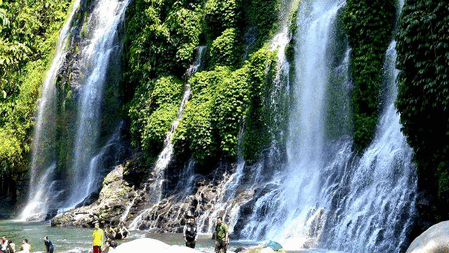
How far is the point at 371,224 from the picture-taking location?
1759 centimetres

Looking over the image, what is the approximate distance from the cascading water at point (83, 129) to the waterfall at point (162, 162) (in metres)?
5.49

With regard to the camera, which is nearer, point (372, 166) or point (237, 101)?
point (372, 166)

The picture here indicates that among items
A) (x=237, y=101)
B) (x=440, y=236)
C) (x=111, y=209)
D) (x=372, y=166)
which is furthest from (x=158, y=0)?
(x=440, y=236)

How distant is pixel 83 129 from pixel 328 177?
1972 cm

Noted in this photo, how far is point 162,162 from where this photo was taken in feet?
96.9

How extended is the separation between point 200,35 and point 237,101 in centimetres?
659

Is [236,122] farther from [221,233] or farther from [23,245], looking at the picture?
[221,233]

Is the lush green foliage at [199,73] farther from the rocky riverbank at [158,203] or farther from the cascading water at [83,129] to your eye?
the cascading water at [83,129]

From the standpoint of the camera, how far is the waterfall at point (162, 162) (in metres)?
28.3

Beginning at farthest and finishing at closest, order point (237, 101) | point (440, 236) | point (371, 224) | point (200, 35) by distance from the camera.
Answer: point (200, 35) < point (237, 101) < point (371, 224) < point (440, 236)

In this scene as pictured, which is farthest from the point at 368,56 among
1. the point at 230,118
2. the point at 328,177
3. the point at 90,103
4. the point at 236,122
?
the point at 90,103

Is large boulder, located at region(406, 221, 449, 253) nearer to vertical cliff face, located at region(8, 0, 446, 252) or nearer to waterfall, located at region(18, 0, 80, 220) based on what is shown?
vertical cliff face, located at region(8, 0, 446, 252)

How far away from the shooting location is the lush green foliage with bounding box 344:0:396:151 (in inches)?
842

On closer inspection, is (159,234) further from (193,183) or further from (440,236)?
(440,236)
